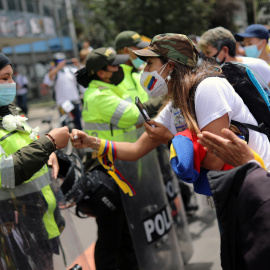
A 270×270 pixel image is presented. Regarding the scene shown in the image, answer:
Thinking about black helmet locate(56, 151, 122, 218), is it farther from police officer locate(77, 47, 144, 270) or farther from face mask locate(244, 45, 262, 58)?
face mask locate(244, 45, 262, 58)

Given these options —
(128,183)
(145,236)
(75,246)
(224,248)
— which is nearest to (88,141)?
(128,183)

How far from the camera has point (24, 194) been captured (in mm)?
2518

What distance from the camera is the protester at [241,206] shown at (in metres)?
1.63

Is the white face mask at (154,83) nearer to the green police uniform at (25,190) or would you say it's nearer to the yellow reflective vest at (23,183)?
the green police uniform at (25,190)

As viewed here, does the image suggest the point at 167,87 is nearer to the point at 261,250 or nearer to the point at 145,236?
the point at 261,250

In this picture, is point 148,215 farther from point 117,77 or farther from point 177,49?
point 177,49

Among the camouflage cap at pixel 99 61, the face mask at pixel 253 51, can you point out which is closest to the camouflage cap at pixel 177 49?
the camouflage cap at pixel 99 61

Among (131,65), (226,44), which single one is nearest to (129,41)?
(131,65)

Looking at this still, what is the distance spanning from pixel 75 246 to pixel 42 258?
343 millimetres

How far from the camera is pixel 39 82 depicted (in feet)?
103

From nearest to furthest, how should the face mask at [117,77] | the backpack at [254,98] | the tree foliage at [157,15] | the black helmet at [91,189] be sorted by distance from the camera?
the backpack at [254,98]
the black helmet at [91,189]
the face mask at [117,77]
the tree foliage at [157,15]

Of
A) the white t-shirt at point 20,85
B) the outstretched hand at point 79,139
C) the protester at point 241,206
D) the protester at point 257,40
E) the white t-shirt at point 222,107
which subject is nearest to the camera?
the protester at point 241,206

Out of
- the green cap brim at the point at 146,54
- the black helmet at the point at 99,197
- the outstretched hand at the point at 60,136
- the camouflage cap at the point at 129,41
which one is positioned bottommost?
the black helmet at the point at 99,197

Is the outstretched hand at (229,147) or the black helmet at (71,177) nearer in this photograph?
the outstretched hand at (229,147)
